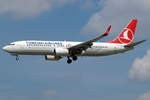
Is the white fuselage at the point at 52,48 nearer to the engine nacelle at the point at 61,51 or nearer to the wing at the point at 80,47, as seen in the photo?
the engine nacelle at the point at 61,51

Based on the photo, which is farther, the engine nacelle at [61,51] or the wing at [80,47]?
the wing at [80,47]

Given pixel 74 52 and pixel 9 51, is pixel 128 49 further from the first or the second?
pixel 9 51

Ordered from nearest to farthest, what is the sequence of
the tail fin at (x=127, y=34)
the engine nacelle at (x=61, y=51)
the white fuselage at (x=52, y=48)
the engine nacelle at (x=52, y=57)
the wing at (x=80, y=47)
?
the white fuselage at (x=52, y=48) < the engine nacelle at (x=61, y=51) < the wing at (x=80, y=47) < the engine nacelle at (x=52, y=57) < the tail fin at (x=127, y=34)

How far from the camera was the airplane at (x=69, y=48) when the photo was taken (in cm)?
10506

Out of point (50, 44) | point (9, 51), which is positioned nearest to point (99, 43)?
point (50, 44)

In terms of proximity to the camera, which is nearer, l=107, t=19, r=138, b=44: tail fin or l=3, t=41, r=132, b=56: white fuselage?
l=3, t=41, r=132, b=56: white fuselage

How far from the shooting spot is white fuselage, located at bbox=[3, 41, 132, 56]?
105000mm

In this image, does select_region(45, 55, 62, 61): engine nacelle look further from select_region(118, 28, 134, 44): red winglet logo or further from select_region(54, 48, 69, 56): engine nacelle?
select_region(118, 28, 134, 44): red winglet logo

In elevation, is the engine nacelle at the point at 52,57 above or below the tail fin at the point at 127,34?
below

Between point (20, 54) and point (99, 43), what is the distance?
17326 millimetres

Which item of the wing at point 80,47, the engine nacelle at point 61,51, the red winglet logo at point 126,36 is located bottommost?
the engine nacelle at point 61,51

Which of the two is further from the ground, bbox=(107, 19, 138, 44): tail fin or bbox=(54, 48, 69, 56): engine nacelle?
bbox=(107, 19, 138, 44): tail fin

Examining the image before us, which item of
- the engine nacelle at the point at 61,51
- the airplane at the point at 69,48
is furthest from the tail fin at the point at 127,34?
the engine nacelle at the point at 61,51

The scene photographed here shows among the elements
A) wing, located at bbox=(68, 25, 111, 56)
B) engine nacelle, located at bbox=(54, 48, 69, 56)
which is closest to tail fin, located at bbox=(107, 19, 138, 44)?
wing, located at bbox=(68, 25, 111, 56)
